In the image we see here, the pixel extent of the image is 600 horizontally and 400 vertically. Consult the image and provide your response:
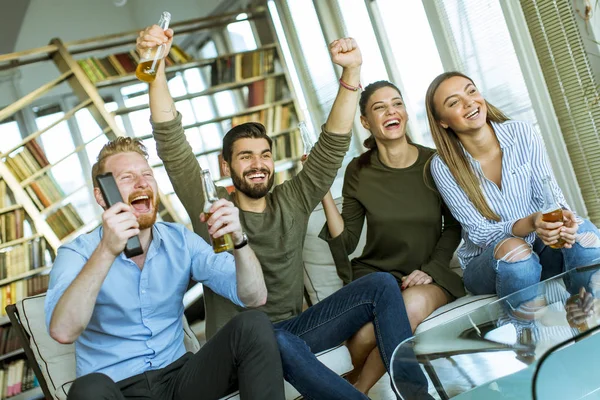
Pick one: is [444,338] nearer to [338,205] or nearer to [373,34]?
[338,205]

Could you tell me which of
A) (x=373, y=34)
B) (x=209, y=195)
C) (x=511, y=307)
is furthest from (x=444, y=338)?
(x=373, y=34)

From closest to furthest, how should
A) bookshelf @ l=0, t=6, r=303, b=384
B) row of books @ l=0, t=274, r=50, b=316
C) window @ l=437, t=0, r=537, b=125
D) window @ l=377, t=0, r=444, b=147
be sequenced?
window @ l=437, t=0, r=537, b=125 < window @ l=377, t=0, r=444, b=147 < row of books @ l=0, t=274, r=50, b=316 < bookshelf @ l=0, t=6, r=303, b=384

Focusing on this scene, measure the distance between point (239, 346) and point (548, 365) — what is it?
77 cm

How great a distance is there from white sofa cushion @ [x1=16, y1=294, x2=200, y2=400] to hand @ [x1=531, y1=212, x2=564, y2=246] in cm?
147

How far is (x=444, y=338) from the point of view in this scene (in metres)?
1.72

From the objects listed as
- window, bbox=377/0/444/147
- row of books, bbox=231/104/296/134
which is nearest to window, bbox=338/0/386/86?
window, bbox=377/0/444/147

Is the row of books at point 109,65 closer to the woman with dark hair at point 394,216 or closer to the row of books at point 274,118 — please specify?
the row of books at point 274,118

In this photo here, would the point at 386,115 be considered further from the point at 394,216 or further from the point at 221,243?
the point at 221,243

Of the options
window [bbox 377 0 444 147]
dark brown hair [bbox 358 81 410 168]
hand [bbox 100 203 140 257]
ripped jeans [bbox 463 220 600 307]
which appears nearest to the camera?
hand [bbox 100 203 140 257]

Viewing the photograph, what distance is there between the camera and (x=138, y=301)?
1.94 metres

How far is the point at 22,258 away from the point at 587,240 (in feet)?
12.5

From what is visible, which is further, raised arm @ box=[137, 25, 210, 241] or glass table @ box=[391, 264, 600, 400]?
raised arm @ box=[137, 25, 210, 241]

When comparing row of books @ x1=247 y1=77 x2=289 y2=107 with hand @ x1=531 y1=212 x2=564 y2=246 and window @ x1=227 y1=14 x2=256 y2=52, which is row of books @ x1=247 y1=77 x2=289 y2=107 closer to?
window @ x1=227 y1=14 x2=256 y2=52

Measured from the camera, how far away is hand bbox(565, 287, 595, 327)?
4.98ft
